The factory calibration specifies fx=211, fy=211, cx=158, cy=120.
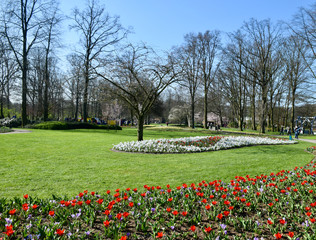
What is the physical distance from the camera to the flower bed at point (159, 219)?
2525mm

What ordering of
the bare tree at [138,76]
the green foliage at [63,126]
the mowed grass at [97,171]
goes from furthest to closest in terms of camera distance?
the green foliage at [63,126], the bare tree at [138,76], the mowed grass at [97,171]

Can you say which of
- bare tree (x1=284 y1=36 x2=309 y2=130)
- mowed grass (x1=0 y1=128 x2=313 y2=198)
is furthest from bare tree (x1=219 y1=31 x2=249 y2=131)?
mowed grass (x1=0 y1=128 x2=313 y2=198)

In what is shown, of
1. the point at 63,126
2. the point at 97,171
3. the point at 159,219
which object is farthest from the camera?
the point at 63,126

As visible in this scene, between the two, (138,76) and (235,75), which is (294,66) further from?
(138,76)

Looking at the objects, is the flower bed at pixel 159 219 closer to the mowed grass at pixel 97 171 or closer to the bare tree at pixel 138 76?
the mowed grass at pixel 97 171

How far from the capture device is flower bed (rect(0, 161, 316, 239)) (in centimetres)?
253

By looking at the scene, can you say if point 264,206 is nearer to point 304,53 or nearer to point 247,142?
point 247,142

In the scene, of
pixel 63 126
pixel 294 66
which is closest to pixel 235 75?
pixel 294 66

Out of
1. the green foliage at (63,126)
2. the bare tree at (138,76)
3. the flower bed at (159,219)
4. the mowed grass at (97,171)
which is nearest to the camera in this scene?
the flower bed at (159,219)

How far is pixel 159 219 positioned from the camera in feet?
9.64

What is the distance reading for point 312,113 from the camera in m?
44.0

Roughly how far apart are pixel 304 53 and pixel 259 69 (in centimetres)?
707

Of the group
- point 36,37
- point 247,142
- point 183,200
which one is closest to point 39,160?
point 183,200

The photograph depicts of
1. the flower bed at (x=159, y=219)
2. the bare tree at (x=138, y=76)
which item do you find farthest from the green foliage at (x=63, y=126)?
the flower bed at (x=159, y=219)
